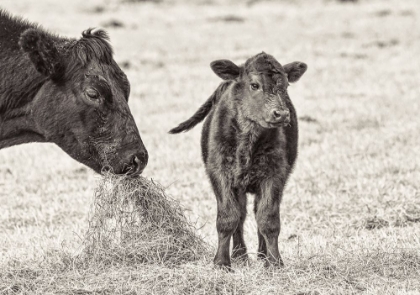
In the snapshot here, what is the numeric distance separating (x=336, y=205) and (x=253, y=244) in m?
1.52

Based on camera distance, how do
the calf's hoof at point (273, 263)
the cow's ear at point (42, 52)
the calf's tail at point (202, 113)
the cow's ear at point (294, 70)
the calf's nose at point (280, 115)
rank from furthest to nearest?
the calf's tail at point (202, 113) → the cow's ear at point (294, 70) → the calf's hoof at point (273, 263) → the calf's nose at point (280, 115) → the cow's ear at point (42, 52)

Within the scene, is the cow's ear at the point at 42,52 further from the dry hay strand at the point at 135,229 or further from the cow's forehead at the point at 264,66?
the cow's forehead at the point at 264,66

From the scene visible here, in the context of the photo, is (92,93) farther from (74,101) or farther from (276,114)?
(276,114)

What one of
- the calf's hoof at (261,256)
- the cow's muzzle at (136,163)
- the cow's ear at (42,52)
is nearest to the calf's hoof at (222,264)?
the calf's hoof at (261,256)

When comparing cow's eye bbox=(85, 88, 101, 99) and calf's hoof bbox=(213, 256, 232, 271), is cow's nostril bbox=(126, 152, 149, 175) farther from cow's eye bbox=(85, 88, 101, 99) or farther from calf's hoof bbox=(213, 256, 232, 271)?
calf's hoof bbox=(213, 256, 232, 271)

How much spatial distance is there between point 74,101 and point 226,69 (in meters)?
1.39

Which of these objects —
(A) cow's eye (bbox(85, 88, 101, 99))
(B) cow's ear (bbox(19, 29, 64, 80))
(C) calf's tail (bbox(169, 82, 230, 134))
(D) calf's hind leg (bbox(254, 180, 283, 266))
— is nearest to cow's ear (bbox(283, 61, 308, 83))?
(C) calf's tail (bbox(169, 82, 230, 134))

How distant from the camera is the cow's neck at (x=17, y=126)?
6.58 meters

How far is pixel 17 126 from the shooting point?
21.7 ft

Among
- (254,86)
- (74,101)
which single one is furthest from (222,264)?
(74,101)

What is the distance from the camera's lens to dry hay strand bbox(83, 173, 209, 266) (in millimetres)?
6738

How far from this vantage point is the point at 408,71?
17.6 meters

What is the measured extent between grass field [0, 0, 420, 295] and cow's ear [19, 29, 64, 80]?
150 centimetres

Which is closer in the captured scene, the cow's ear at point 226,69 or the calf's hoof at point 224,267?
the calf's hoof at point 224,267
